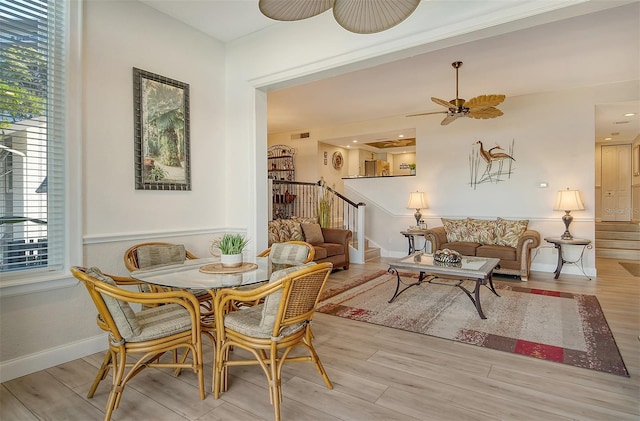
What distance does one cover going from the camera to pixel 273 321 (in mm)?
1909

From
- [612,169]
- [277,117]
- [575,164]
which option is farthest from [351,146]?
[612,169]

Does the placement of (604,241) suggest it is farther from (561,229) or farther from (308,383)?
(308,383)

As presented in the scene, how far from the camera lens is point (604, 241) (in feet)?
24.3

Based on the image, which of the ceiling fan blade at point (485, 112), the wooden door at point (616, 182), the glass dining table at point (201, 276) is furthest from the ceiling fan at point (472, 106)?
the wooden door at point (616, 182)

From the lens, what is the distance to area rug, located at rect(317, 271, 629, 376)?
2.77 metres

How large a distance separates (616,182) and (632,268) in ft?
15.5

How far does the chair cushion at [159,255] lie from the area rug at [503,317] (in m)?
1.70

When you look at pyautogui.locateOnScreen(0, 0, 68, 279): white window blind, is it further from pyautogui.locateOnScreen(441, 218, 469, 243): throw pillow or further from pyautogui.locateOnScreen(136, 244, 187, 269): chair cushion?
pyautogui.locateOnScreen(441, 218, 469, 243): throw pillow

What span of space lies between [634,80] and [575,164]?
1.42m

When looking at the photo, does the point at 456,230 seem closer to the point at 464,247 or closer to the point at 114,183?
the point at 464,247

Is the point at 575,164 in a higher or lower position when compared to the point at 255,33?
lower

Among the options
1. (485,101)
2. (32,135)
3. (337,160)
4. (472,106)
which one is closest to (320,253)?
(472,106)

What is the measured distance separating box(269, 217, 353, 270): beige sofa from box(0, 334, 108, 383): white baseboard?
2.87 metres

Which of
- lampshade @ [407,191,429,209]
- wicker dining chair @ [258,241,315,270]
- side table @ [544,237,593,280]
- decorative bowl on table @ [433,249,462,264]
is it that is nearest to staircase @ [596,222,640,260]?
side table @ [544,237,593,280]
